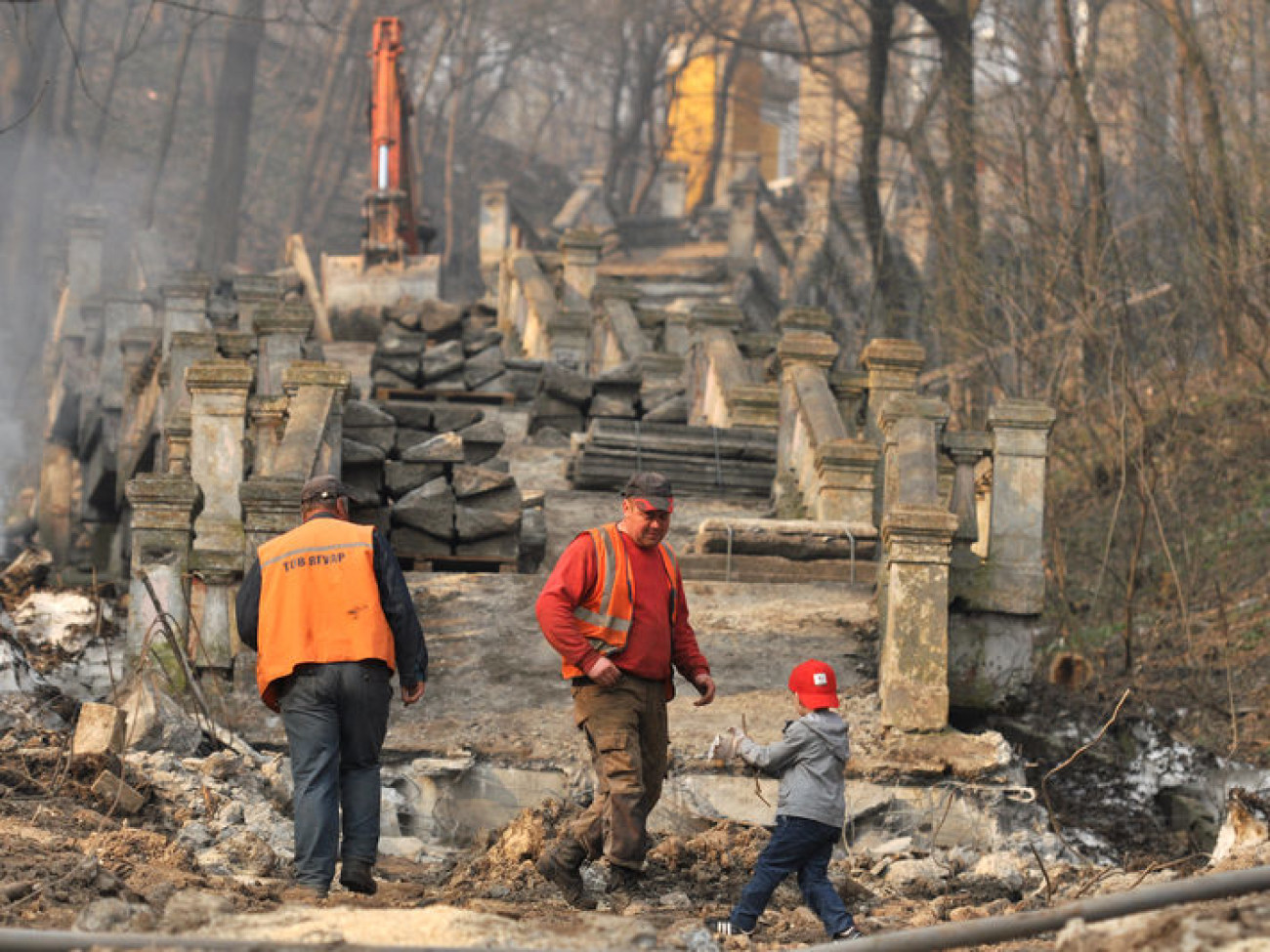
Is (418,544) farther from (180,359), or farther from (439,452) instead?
(180,359)

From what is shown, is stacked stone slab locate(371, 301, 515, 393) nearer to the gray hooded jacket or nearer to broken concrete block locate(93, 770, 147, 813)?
broken concrete block locate(93, 770, 147, 813)

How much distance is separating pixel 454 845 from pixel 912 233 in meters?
32.4

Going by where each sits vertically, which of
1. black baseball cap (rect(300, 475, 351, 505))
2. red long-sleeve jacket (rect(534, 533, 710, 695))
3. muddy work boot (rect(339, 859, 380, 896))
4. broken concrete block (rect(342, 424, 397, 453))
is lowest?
muddy work boot (rect(339, 859, 380, 896))

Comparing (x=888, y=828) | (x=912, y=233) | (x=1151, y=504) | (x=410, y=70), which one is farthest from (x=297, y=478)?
(x=410, y=70)

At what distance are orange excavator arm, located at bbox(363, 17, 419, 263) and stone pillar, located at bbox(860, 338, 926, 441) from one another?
50.1 feet

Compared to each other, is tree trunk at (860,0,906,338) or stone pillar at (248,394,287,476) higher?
tree trunk at (860,0,906,338)

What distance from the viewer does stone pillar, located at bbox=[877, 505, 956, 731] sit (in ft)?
34.8

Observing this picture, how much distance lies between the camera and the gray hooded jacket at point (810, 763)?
295 inches

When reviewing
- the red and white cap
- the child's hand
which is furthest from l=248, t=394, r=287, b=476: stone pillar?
the red and white cap

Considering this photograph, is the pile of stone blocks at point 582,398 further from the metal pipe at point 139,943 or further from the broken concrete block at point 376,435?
the metal pipe at point 139,943

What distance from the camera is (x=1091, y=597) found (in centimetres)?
1759

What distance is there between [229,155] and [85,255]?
10.3 metres

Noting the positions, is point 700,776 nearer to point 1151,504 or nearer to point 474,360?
point 1151,504

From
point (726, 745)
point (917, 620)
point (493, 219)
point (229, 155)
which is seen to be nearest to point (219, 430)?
point (917, 620)
